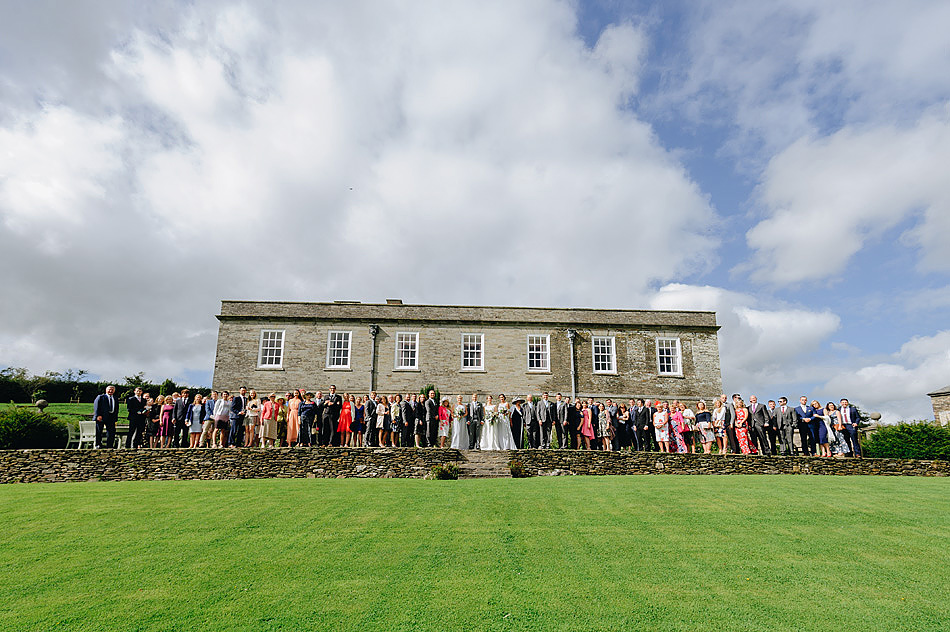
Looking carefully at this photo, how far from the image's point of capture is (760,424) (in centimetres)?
1669

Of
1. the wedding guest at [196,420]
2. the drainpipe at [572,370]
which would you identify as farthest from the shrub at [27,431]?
the drainpipe at [572,370]

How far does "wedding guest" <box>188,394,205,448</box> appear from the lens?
1606 cm

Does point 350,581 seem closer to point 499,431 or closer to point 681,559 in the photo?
point 681,559

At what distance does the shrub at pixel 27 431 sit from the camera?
1642cm

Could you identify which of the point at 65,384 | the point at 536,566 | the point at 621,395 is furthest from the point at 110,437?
the point at 65,384

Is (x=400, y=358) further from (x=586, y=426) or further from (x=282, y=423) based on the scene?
(x=586, y=426)

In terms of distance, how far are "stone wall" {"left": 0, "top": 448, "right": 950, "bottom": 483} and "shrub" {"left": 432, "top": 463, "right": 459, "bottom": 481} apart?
985mm

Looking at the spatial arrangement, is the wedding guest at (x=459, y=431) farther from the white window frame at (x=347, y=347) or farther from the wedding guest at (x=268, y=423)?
the white window frame at (x=347, y=347)

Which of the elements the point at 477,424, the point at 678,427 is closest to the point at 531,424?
the point at 477,424

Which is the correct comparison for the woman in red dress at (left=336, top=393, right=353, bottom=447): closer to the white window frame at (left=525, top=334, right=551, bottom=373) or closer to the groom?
the groom

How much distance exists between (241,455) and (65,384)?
3076 centimetres

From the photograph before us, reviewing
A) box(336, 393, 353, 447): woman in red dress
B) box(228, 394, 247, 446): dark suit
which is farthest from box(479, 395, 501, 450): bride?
box(228, 394, 247, 446): dark suit

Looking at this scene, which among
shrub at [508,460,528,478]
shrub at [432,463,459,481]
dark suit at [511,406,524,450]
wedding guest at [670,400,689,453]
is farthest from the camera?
dark suit at [511,406,524,450]

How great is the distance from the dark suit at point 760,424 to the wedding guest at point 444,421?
912 centimetres
